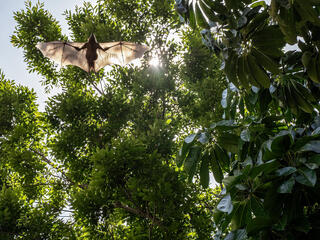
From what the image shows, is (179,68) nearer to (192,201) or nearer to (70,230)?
(192,201)

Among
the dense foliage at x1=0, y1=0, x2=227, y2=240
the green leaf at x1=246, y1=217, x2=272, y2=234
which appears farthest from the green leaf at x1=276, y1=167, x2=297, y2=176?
the dense foliage at x1=0, y1=0, x2=227, y2=240

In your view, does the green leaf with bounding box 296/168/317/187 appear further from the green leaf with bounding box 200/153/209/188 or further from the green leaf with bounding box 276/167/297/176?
the green leaf with bounding box 200/153/209/188

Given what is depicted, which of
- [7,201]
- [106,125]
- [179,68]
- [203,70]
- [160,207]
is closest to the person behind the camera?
[160,207]

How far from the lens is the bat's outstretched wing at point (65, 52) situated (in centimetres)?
666

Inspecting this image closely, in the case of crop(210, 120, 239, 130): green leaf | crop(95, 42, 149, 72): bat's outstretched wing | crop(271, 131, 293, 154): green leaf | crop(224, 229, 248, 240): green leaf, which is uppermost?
crop(95, 42, 149, 72): bat's outstretched wing

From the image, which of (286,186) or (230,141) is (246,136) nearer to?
(230,141)

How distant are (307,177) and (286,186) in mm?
78

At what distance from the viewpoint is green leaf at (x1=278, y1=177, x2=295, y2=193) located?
38.5 inches

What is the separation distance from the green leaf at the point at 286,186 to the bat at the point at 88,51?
6.06m

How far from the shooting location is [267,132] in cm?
155

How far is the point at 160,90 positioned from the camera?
659 cm

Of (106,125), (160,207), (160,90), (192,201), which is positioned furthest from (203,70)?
(160,207)

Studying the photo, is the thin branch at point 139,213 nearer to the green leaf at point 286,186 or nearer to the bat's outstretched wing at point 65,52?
the green leaf at point 286,186

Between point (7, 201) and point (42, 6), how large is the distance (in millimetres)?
5057
